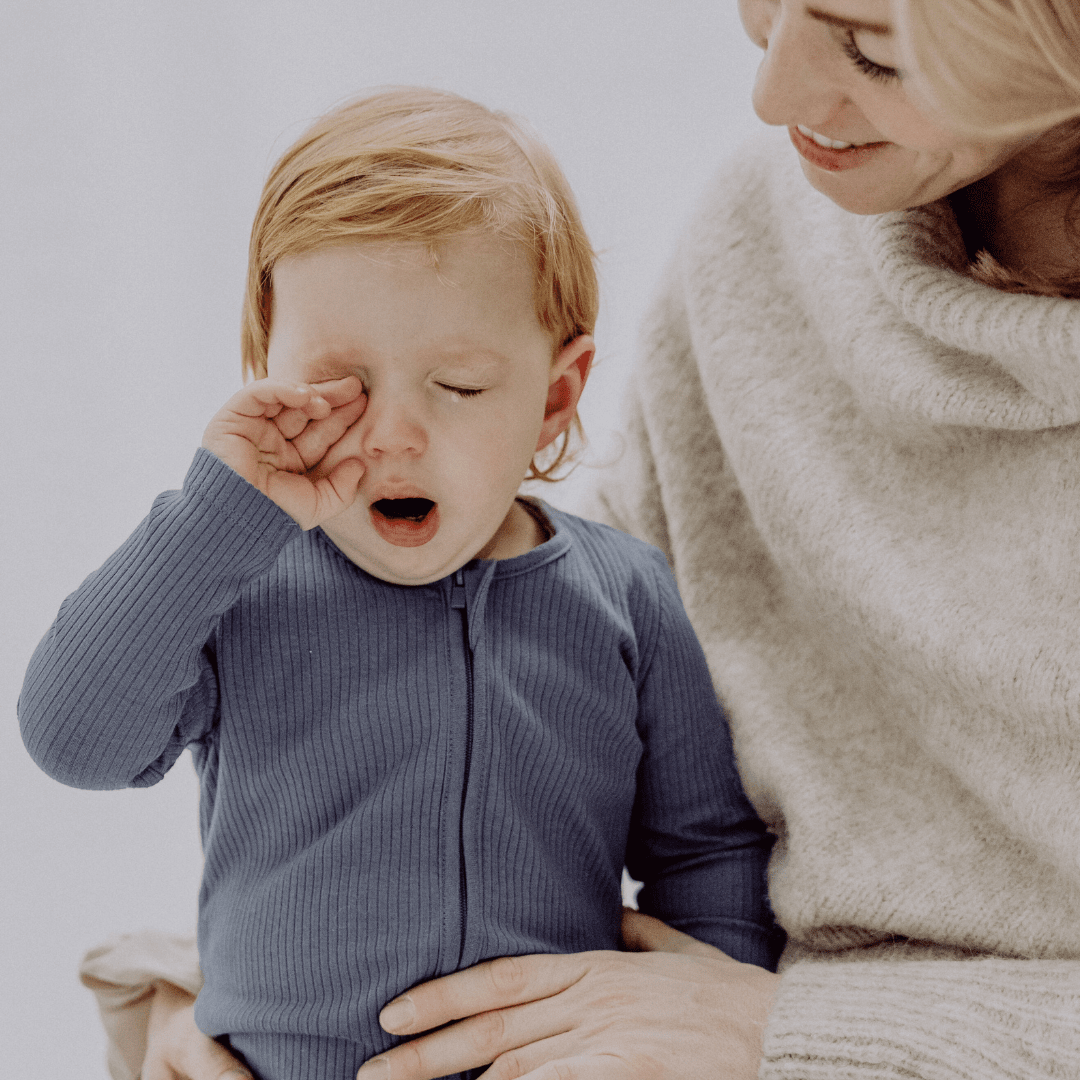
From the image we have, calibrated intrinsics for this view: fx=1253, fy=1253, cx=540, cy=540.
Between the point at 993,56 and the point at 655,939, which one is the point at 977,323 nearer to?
the point at 993,56

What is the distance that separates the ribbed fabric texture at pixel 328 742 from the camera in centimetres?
88

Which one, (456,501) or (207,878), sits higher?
(456,501)

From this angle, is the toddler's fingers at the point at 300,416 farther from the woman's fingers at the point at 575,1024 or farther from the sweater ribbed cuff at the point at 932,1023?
the sweater ribbed cuff at the point at 932,1023

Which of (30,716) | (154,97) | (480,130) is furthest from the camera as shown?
(154,97)

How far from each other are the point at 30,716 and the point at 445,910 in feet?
1.11

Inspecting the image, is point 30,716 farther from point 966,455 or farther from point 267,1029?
point 966,455

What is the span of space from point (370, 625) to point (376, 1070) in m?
0.33

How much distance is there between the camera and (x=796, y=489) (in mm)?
1123

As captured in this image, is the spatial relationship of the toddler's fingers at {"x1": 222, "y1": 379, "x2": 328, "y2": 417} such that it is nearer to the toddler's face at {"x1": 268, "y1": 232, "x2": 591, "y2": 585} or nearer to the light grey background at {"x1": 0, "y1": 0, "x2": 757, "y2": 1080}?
the toddler's face at {"x1": 268, "y1": 232, "x2": 591, "y2": 585}

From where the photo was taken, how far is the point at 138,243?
1565 mm

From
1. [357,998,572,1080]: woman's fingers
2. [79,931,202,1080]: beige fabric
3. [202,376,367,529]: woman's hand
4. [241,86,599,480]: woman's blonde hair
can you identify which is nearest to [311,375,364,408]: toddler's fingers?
[202,376,367,529]: woman's hand

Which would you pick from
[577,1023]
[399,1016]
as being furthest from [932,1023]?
[399,1016]

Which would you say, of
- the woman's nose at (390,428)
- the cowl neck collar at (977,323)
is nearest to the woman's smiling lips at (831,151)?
the cowl neck collar at (977,323)

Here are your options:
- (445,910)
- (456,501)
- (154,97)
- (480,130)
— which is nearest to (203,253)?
(154,97)
